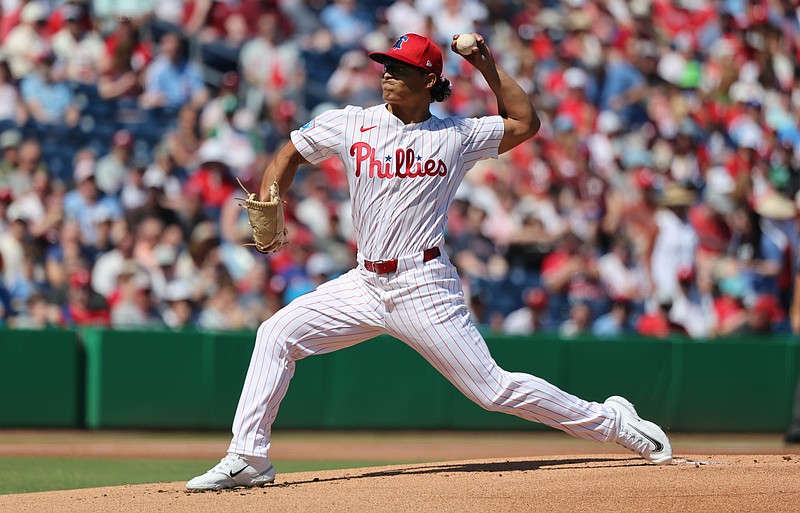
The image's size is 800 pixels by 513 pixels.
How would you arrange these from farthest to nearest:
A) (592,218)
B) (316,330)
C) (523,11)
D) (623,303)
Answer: (523,11) → (592,218) → (623,303) → (316,330)

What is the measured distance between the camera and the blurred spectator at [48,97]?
12305 mm

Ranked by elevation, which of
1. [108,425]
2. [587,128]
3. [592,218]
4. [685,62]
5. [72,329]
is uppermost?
[685,62]

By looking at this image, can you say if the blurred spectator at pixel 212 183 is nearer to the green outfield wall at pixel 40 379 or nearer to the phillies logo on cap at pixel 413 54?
the green outfield wall at pixel 40 379

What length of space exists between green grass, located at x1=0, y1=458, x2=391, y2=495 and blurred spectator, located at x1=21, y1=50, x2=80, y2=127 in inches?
179

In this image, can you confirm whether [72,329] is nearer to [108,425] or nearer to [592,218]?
[108,425]

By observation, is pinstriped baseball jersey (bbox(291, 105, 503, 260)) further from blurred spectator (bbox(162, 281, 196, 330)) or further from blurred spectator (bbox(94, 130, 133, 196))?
blurred spectator (bbox(94, 130, 133, 196))

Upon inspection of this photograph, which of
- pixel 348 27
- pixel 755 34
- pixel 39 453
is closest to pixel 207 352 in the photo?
pixel 39 453

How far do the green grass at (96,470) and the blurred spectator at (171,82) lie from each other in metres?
4.91

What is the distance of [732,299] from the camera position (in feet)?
41.5

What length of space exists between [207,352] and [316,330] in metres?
5.42

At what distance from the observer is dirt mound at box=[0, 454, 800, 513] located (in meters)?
5.14

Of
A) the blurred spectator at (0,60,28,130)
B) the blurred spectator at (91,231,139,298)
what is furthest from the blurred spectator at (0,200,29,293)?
the blurred spectator at (0,60,28,130)

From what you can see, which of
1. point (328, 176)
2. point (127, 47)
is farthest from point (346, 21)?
point (127, 47)

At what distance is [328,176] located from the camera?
500 inches
